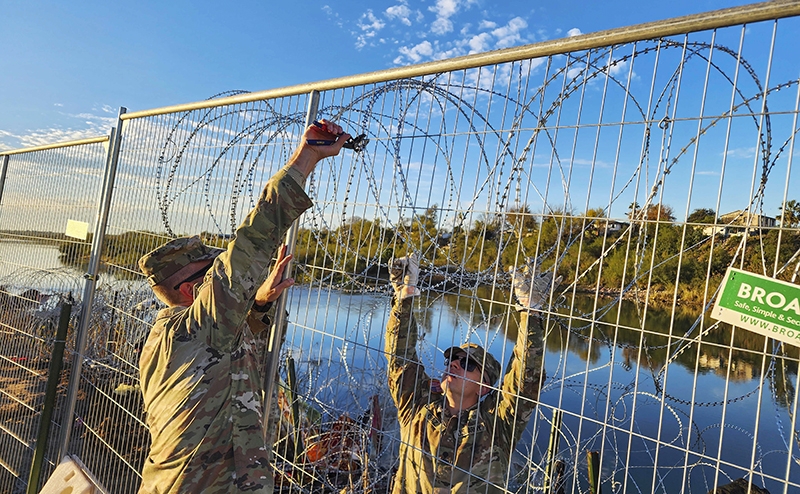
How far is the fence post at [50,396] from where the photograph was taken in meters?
4.04

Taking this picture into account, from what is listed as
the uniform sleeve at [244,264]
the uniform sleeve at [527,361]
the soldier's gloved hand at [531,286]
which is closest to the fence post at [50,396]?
the uniform sleeve at [244,264]

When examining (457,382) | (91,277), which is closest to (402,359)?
(457,382)

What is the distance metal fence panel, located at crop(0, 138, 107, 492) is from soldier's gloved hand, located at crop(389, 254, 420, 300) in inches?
123

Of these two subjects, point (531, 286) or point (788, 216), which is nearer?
point (788, 216)

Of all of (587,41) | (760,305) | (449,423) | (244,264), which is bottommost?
(449,423)

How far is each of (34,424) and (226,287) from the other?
13.7 ft

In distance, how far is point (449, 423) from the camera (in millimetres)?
2533

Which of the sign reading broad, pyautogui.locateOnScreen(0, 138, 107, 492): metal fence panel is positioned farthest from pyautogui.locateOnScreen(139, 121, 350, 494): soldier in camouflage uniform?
pyautogui.locateOnScreen(0, 138, 107, 492): metal fence panel

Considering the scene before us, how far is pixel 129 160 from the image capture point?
414cm

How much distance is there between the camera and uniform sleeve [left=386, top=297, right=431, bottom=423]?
257 centimetres

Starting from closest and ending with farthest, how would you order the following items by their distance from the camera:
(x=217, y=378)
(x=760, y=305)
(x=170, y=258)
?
(x=760, y=305) → (x=217, y=378) → (x=170, y=258)

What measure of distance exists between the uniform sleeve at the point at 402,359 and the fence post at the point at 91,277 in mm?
2814

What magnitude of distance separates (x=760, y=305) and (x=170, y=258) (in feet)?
7.83

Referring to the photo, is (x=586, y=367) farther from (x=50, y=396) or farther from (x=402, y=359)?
(x=50, y=396)
